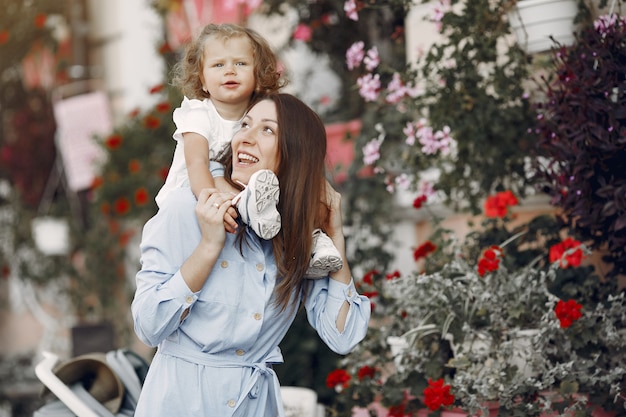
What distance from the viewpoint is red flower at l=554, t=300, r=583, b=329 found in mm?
3168

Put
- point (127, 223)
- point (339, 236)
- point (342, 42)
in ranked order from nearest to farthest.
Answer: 1. point (339, 236)
2. point (342, 42)
3. point (127, 223)

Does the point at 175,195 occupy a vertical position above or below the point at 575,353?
above

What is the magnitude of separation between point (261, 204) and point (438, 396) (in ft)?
3.85

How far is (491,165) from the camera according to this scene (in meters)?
4.07

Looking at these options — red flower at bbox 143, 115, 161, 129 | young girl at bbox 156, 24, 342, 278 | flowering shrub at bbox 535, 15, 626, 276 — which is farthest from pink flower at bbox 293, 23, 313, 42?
young girl at bbox 156, 24, 342, 278

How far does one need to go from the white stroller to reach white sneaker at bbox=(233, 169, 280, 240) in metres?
1.16

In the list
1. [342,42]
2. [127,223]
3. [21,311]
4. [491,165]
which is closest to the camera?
[491,165]

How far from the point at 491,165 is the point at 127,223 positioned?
475 cm

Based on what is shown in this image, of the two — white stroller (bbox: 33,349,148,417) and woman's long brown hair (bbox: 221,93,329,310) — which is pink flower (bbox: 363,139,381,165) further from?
woman's long brown hair (bbox: 221,93,329,310)

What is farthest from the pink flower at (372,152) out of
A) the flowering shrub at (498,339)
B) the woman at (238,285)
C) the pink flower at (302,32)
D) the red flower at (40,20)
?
the red flower at (40,20)

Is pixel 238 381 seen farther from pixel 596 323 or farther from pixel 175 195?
pixel 596 323

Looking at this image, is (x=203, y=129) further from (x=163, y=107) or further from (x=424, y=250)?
(x=163, y=107)

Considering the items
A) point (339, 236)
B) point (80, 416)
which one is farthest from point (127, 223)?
point (339, 236)

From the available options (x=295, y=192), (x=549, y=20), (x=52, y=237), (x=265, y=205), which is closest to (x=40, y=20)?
(x=52, y=237)
